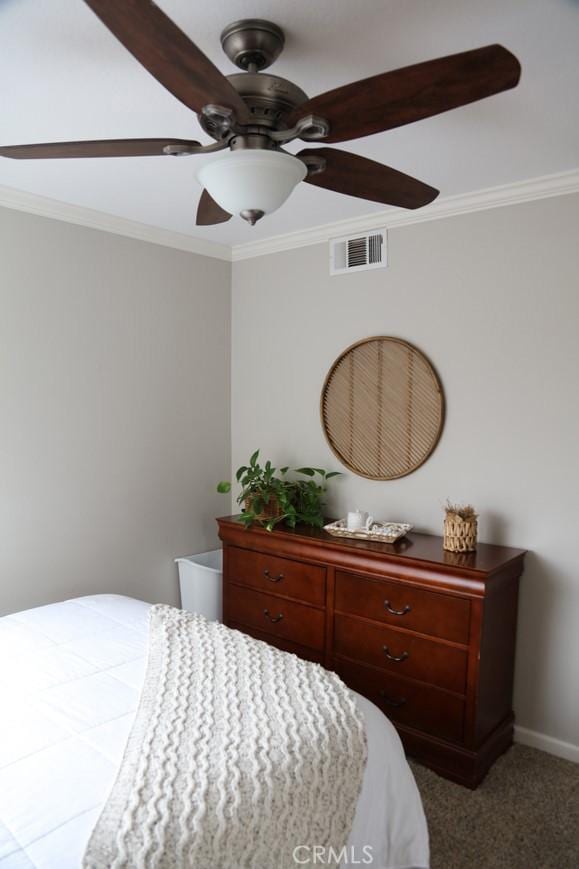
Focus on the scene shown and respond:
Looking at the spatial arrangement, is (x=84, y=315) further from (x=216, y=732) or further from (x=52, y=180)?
(x=216, y=732)

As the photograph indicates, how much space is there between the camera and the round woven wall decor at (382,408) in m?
2.98

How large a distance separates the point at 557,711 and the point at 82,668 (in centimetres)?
202

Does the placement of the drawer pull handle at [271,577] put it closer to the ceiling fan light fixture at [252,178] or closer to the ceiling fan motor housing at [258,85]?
the ceiling fan light fixture at [252,178]

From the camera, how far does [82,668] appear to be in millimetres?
1888

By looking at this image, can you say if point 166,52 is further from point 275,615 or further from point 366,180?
point 275,615

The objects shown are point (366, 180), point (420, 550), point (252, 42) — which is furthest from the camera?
point (420, 550)

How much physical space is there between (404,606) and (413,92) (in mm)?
1975

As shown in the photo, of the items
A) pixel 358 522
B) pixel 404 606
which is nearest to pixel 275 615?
pixel 358 522

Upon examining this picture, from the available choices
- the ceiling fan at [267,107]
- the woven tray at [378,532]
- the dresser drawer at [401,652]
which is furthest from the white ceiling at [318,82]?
the dresser drawer at [401,652]

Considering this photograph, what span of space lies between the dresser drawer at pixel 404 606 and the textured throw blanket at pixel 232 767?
0.80m

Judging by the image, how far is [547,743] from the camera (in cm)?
267

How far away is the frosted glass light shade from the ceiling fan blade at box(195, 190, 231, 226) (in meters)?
0.32
